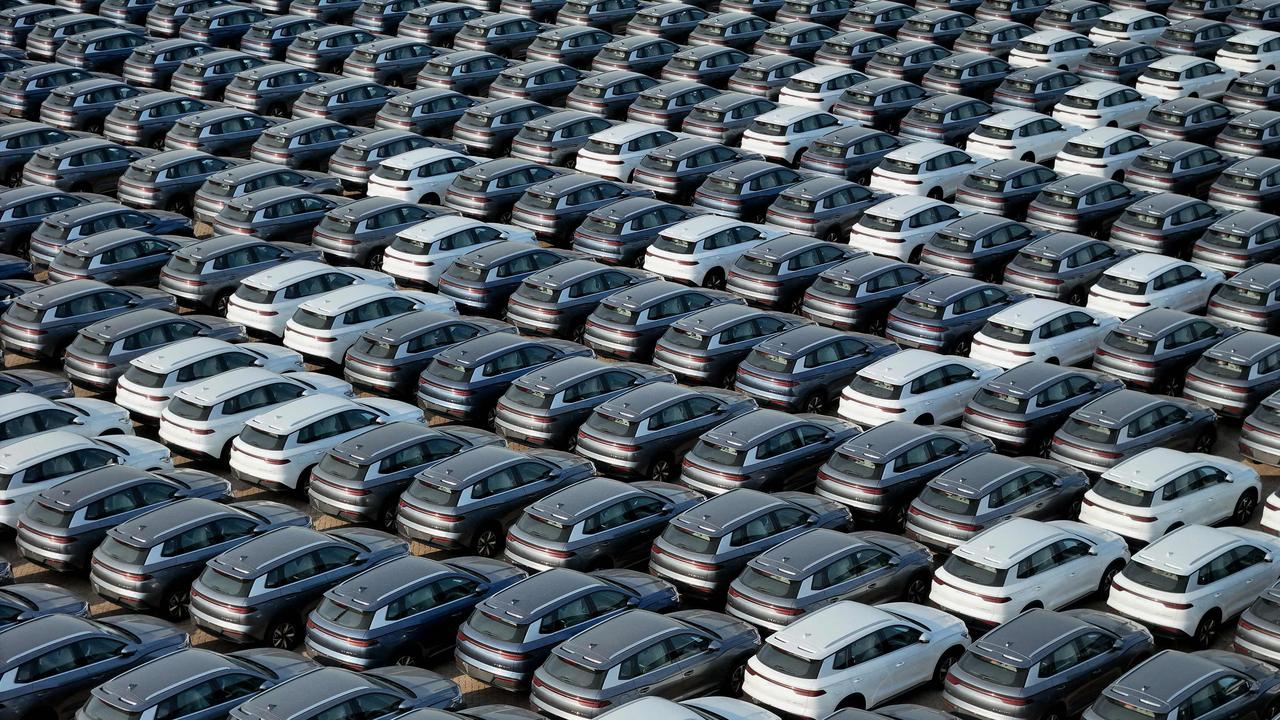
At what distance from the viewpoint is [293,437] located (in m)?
23.7

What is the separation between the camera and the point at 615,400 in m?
24.5

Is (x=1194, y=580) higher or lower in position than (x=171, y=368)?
lower

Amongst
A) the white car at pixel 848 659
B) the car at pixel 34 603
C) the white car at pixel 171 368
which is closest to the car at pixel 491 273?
the white car at pixel 171 368

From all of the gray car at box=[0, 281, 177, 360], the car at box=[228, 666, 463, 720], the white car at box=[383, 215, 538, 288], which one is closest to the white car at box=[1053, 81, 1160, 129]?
the white car at box=[383, 215, 538, 288]

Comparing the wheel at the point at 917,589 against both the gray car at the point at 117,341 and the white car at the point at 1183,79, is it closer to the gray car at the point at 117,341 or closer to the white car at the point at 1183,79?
the gray car at the point at 117,341

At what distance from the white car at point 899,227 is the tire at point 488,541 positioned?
38.8 ft

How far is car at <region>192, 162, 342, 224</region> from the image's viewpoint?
33.6m

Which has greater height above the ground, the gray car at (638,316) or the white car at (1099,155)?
the white car at (1099,155)

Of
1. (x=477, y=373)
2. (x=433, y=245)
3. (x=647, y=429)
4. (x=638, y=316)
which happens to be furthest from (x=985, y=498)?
(x=433, y=245)

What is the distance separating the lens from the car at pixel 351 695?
17.0 meters

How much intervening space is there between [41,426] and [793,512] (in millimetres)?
10791

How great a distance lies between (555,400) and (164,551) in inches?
249

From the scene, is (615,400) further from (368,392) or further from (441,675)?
(441,675)

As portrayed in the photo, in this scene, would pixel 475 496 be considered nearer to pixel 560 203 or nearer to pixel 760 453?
pixel 760 453
